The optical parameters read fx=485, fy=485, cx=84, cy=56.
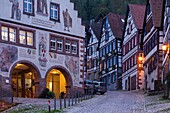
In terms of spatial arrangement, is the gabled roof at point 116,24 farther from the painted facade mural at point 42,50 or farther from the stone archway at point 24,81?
the painted facade mural at point 42,50

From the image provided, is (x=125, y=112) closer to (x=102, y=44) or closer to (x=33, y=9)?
(x=33, y=9)

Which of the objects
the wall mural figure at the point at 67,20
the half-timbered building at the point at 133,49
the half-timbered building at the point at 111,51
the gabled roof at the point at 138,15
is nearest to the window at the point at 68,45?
the wall mural figure at the point at 67,20

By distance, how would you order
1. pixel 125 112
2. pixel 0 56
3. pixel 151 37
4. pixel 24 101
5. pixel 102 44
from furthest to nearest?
pixel 102 44 < pixel 151 37 < pixel 0 56 < pixel 24 101 < pixel 125 112

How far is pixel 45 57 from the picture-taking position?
45.8m

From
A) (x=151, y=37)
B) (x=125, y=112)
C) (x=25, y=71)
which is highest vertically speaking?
(x=151, y=37)

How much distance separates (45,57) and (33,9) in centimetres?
464

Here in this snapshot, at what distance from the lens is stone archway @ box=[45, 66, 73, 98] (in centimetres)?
4806

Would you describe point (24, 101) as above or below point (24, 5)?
below

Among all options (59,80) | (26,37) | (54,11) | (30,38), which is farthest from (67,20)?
(59,80)

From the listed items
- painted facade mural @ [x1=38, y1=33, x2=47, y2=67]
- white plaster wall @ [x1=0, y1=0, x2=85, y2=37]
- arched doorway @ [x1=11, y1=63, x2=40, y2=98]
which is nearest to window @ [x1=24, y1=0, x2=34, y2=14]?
white plaster wall @ [x1=0, y1=0, x2=85, y2=37]

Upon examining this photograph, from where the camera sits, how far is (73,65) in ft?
160

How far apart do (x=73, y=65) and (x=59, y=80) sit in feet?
7.49

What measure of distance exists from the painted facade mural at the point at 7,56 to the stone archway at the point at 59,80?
5.51m

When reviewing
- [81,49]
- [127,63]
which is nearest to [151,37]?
[81,49]
